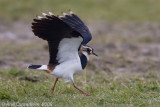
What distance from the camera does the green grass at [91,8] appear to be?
60.7 ft

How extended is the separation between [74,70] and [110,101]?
1012 mm

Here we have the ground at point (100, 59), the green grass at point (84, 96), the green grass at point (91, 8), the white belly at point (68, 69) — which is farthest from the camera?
the green grass at point (91, 8)

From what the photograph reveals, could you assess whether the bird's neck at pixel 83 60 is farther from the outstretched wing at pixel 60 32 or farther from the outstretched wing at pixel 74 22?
the outstretched wing at pixel 74 22

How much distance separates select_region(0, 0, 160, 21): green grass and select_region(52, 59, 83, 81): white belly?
36.8 ft

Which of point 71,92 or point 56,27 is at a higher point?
point 56,27

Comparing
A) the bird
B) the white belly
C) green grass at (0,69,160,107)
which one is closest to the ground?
green grass at (0,69,160,107)

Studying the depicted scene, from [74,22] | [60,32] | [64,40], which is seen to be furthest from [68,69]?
[74,22]

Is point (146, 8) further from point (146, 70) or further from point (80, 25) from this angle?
point (80, 25)

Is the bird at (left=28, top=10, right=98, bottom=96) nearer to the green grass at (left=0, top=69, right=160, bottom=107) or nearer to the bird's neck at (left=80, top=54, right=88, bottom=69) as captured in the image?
the bird's neck at (left=80, top=54, right=88, bottom=69)

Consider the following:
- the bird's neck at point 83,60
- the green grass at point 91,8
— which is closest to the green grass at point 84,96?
the bird's neck at point 83,60

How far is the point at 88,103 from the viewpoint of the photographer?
21.3 feet

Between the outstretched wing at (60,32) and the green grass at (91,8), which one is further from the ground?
the green grass at (91,8)

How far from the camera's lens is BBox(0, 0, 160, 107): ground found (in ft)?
22.5

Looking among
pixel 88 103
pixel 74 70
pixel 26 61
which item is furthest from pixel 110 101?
pixel 26 61
